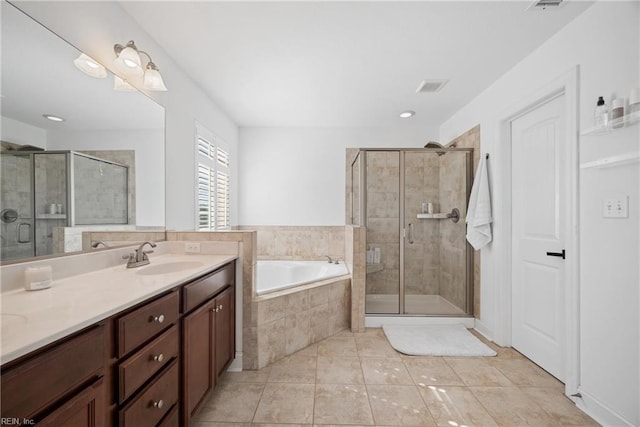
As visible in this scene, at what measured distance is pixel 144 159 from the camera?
6.29 feet

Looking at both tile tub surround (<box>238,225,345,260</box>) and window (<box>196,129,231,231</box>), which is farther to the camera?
tile tub surround (<box>238,225,345,260</box>)

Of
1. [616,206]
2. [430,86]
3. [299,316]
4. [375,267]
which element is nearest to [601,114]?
[616,206]

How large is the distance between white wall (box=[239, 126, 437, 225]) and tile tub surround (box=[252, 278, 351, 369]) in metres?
1.34

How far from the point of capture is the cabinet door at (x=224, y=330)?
5.84 feet

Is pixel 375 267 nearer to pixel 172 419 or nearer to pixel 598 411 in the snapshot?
pixel 598 411

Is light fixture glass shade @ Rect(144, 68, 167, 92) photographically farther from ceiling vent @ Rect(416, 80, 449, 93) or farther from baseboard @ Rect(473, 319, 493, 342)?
baseboard @ Rect(473, 319, 493, 342)

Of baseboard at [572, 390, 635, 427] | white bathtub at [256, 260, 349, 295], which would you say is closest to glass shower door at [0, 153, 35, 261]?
white bathtub at [256, 260, 349, 295]

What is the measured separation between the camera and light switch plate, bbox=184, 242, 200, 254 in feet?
7.02

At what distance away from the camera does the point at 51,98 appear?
1342mm

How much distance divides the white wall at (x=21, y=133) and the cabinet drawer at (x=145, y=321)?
0.86m

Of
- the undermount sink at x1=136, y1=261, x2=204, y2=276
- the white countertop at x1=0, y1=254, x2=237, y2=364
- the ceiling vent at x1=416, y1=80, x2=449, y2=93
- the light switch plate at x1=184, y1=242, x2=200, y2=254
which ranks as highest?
the ceiling vent at x1=416, y1=80, x2=449, y2=93

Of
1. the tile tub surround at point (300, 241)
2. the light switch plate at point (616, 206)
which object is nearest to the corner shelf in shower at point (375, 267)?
the tile tub surround at point (300, 241)

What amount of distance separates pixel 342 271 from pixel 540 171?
1976 mm

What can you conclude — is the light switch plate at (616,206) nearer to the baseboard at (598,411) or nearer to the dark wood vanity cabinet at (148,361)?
the baseboard at (598,411)
